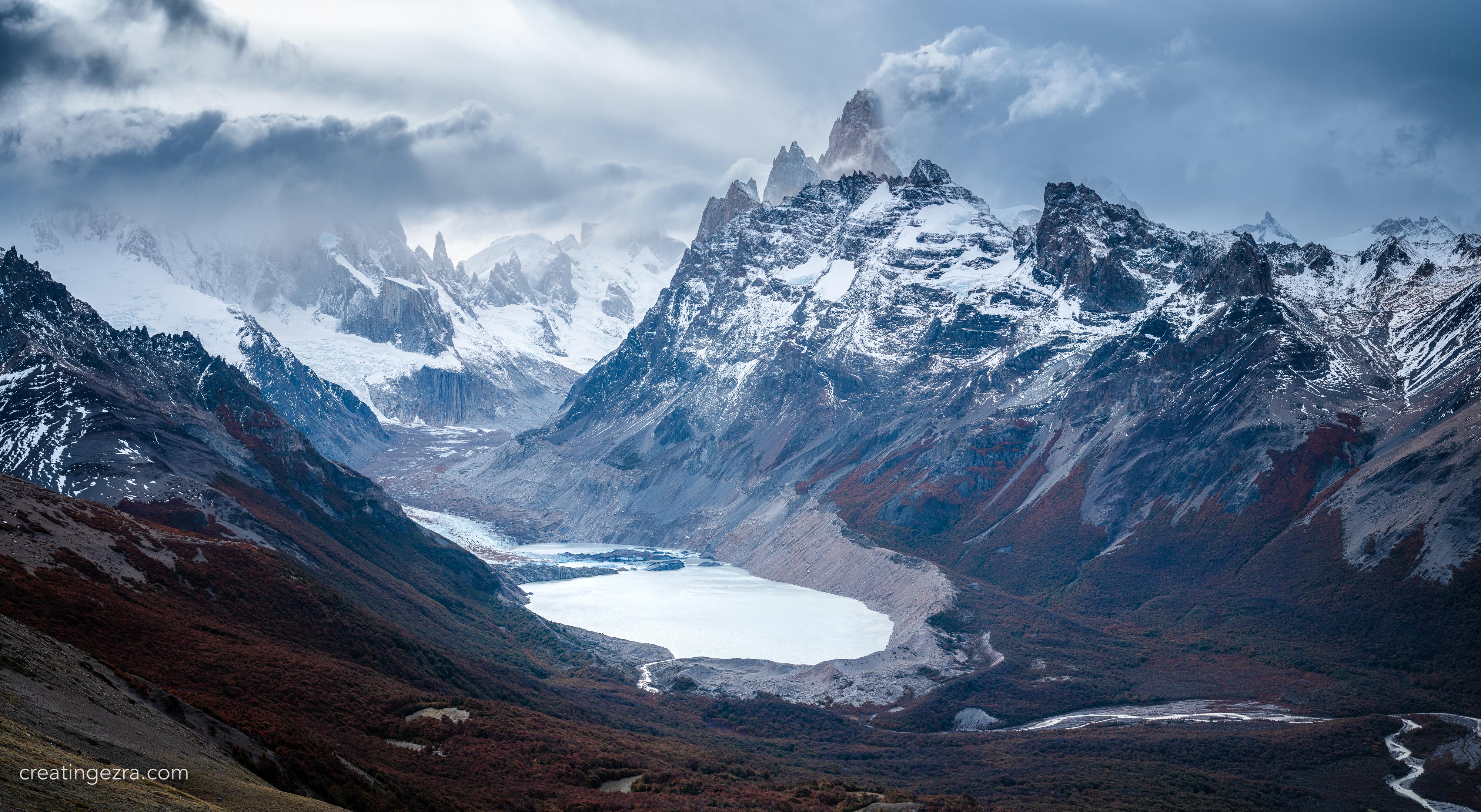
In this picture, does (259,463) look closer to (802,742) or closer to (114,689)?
(802,742)

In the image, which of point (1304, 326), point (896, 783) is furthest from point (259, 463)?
point (1304, 326)

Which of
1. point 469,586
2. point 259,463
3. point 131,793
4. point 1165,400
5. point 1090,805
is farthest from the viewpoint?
point 1165,400

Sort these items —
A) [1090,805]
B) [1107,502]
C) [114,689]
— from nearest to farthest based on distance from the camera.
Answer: [114,689] → [1090,805] → [1107,502]

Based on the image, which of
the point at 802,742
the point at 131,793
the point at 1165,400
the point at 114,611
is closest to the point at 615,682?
the point at 802,742

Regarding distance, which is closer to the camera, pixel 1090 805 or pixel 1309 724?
pixel 1090 805

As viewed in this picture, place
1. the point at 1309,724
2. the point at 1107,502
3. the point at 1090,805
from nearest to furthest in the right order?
the point at 1090,805, the point at 1309,724, the point at 1107,502

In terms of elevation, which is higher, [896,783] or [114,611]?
[114,611]

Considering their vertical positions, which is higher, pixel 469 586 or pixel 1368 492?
pixel 1368 492

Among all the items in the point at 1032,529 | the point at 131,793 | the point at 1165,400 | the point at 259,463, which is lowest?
the point at 131,793

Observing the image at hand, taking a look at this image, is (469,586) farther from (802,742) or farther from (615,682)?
(802,742)
